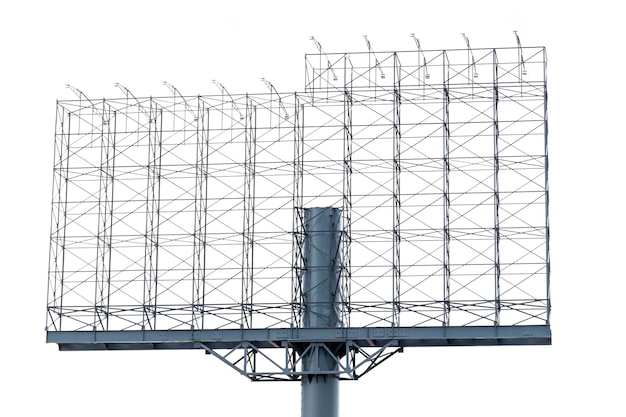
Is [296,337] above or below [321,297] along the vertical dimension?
below

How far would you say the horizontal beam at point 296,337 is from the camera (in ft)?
203

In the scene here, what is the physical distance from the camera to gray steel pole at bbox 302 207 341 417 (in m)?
62.7

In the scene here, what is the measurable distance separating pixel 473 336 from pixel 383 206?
5518 millimetres

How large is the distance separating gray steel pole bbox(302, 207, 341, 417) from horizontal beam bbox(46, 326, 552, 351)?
79 cm

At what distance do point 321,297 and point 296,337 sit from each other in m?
1.68

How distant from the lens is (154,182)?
6669 centimetres

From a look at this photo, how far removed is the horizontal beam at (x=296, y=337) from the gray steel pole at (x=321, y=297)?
0.79 m

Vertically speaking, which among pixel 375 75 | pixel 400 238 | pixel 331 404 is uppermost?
pixel 375 75

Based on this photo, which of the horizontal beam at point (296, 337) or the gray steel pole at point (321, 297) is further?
the gray steel pole at point (321, 297)

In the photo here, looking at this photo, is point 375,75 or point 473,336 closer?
point 473,336

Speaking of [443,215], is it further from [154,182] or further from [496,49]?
[154,182]

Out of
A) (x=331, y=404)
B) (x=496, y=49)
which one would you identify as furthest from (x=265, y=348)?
(x=496, y=49)

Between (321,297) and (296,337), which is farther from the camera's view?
(321,297)

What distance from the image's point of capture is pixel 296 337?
2469 inches
